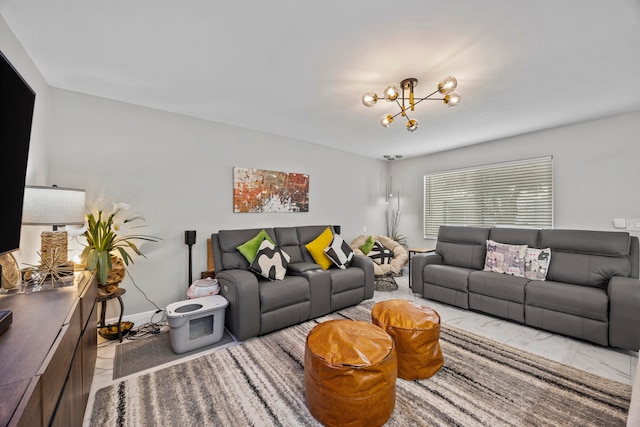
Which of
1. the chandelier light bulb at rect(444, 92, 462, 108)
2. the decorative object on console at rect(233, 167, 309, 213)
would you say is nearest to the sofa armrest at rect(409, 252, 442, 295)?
the decorative object on console at rect(233, 167, 309, 213)

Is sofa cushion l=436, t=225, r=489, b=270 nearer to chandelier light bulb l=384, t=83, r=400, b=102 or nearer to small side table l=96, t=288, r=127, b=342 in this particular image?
chandelier light bulb l=384, t=83, r=400, b=102

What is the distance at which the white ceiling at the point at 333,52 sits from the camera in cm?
160

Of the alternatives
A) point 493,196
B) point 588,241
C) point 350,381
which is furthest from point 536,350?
point 493,196

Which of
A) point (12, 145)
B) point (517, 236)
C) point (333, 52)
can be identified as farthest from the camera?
point (517, 236)

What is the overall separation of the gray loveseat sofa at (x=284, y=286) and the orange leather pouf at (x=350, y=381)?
3.53 feet

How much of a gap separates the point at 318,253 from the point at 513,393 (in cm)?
237

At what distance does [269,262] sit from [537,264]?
307 cm

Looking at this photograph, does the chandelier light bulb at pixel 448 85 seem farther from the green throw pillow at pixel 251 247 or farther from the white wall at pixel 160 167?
the white wall at pixel 160 167

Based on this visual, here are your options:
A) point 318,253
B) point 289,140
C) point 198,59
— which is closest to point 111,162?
point 198,59

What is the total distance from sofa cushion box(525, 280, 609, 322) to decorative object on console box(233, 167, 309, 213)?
309cm

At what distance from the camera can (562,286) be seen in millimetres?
2721

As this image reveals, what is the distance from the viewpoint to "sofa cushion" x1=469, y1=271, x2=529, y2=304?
114 inches

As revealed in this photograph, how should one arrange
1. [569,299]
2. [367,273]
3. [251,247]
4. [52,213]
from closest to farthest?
[52,213], [569,299], [251,247], [367,273]

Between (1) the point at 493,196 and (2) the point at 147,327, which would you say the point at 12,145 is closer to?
(2) the point at 147,327
